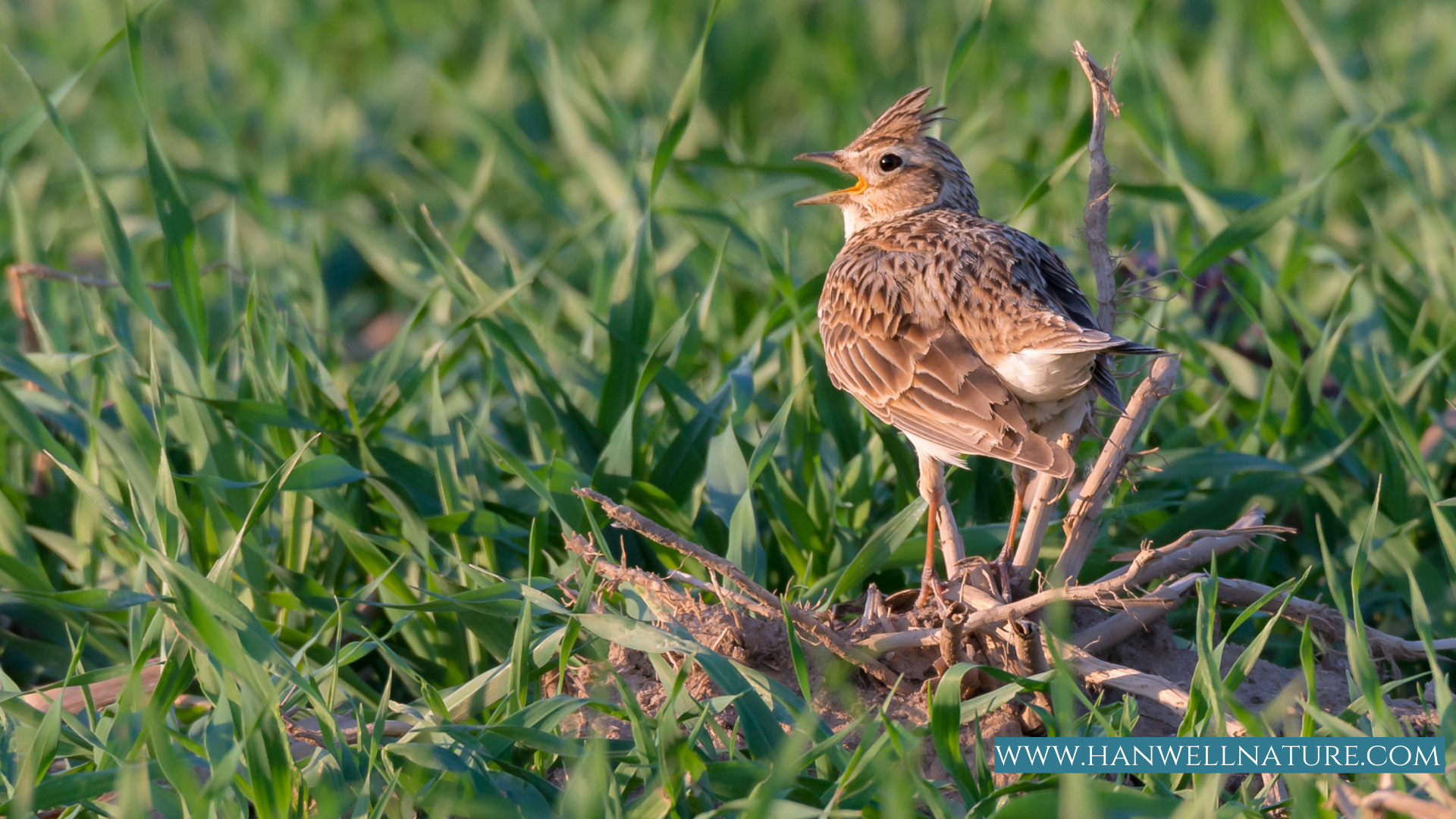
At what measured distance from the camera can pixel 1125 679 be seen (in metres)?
2.69

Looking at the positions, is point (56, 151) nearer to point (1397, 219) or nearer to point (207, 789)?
point (207, 789)

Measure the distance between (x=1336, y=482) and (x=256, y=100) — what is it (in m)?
5.85

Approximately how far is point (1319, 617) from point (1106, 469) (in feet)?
2.09

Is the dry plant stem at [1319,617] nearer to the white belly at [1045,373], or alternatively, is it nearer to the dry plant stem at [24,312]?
the white belly at [1045,373]

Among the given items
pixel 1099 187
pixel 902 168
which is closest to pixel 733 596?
pixel 1099 187

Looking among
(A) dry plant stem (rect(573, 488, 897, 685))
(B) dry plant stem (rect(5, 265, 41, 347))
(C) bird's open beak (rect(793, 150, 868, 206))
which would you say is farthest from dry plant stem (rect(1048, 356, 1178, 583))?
(B) dry plant stem (rect(5, 265, 41, 347))

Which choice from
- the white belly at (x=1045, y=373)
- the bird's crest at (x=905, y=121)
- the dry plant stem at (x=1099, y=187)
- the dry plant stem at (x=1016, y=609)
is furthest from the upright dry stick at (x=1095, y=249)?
the bird's crest at (x=905, y=121)

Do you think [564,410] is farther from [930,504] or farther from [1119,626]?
[1119,626]

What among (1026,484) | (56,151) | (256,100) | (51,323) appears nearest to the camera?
(1026,484)

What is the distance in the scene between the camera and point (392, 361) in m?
4.07

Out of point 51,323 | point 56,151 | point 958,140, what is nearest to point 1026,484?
point 958,140

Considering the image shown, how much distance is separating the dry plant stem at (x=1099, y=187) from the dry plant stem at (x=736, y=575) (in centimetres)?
92

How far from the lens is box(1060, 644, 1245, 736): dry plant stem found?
8.60 feet

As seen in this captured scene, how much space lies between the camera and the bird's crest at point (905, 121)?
12.9 ft
